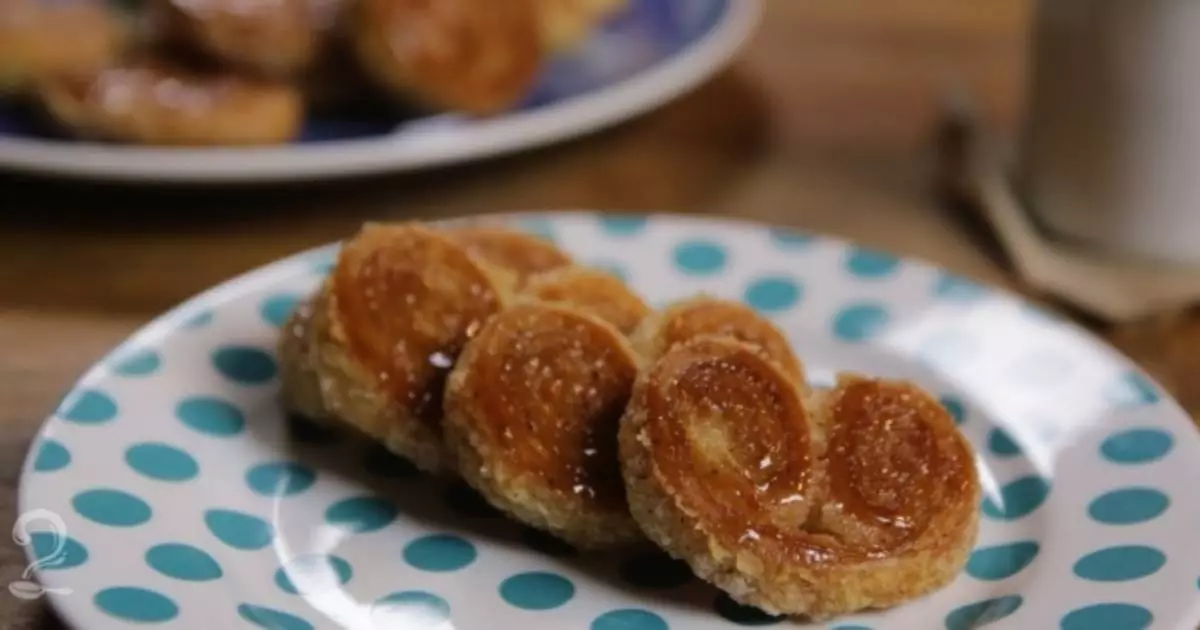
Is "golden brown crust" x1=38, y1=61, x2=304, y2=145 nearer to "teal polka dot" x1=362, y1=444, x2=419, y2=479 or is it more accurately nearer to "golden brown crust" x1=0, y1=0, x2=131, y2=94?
"golden brown crust" x1=0, y1=0, x2=131, y2=94

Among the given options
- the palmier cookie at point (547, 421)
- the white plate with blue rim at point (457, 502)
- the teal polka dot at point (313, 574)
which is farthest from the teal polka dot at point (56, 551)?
the palmier cookie at point (547, 421)

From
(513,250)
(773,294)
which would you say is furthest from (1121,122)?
(513,250)

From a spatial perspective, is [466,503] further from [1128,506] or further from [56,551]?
[1128,506]

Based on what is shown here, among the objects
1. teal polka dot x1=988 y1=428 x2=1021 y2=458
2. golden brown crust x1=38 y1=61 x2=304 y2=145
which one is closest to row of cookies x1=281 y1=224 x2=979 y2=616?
teal polka dot x1=988 y1=428 x2=1021 y2=458

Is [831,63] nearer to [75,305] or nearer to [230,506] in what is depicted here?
[75,305]

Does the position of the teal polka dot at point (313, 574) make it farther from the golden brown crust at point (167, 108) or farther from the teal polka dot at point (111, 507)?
the golden brown crust at point (167, 108)

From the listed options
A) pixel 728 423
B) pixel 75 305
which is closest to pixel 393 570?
pixel 728 423
